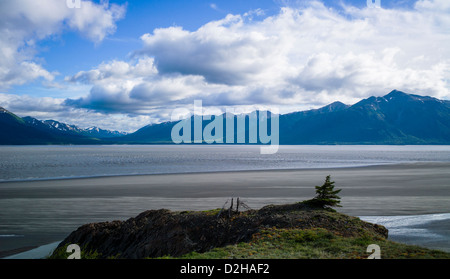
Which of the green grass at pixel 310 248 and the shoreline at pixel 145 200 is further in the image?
the shoreline at pixel 145 200

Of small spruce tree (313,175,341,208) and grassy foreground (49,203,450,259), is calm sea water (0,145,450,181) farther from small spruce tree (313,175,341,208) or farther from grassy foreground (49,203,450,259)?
small spruce tree (313,175,341,208)

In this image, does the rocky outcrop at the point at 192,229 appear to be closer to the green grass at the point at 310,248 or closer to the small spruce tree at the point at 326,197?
the small spruce tree at the point at 326,197

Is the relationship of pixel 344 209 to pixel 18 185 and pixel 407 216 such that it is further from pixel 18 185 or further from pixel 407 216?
pixel 18 185

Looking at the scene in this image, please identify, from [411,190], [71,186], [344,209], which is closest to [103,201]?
[71,186]

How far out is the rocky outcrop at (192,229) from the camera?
12.7 metres

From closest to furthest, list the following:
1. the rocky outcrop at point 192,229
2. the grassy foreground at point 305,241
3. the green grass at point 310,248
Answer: the green grass at point 310,248 < the grassy foreground at point 305,241 < the rocky outcrop at point 192,229

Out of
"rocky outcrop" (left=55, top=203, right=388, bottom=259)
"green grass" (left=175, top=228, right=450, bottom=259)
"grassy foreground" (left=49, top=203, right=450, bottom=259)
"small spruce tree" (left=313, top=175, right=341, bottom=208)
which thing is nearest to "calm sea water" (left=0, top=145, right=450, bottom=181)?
"rocky outcrop" (left=55, top=203, right=388, bottom=259)

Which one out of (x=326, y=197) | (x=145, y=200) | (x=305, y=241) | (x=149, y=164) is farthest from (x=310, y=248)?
(x=149, y=164)

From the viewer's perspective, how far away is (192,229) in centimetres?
1337

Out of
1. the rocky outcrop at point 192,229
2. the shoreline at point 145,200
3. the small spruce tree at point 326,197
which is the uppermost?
the small spruce tree at point 326,197

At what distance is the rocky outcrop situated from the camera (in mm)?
12734

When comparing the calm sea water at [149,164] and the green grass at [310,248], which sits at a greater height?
the green grass at [310,248]

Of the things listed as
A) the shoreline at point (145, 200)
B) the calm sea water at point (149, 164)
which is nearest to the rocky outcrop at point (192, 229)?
the shoreline at point (145, 200)
